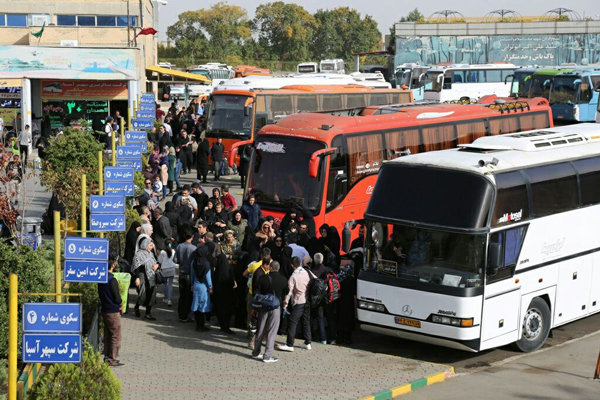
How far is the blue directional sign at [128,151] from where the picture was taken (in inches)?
883

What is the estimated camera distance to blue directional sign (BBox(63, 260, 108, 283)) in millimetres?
13789

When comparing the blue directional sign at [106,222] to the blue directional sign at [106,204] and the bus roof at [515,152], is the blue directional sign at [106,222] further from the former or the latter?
the bus roof at [515,152]

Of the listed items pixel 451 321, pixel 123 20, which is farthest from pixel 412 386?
pixel 123 20

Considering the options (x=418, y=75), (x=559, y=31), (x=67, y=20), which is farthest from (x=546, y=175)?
(x=559, y=31)

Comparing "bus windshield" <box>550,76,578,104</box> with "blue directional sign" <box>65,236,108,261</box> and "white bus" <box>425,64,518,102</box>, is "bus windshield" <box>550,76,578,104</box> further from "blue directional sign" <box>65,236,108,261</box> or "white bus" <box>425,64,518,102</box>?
"blue directional sign" <box>65,236,108,261</box>

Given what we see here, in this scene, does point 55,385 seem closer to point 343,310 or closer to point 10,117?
point 343,310

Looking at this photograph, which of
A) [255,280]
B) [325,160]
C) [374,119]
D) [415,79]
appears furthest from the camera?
[415,79]

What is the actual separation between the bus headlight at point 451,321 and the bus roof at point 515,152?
2271 mm

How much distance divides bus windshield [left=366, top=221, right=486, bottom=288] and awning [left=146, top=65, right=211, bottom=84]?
129 ft

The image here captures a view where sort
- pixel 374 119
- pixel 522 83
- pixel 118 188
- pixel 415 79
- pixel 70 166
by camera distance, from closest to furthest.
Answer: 1. pixel 118 188
2. pixel 374 119
3. pixel 70 166
4. pixel 522 83
5. pixel 415 79

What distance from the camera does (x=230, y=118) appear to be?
3541 centimetres

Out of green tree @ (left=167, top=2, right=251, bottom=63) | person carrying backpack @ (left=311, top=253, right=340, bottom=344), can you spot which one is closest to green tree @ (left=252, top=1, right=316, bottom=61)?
green tree @ (left=167, top=2, right=251, bottom=63)

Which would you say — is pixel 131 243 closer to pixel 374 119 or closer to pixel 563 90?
pixel 374 119

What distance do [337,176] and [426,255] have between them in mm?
6745
